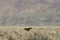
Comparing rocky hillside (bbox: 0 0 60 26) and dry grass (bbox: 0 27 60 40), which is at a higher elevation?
rocky hillside (bbox: 0 0 60 26)

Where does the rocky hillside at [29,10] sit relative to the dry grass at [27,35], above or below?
above

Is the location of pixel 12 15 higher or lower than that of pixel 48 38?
higher

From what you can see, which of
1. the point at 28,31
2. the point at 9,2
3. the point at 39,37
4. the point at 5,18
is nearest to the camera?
the point at 39,37

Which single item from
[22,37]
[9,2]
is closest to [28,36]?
[22,37]

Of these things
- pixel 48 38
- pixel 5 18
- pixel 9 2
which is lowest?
pixel 48 38

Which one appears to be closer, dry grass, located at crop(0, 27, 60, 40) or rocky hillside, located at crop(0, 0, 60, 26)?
dry grass, located at crop(0, 27, 60, 40)

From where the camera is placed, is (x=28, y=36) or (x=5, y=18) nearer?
(x=28, y=36)

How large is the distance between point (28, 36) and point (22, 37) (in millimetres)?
957

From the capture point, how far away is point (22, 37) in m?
24.3

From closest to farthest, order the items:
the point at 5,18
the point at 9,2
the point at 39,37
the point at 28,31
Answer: the point at 39,37 → the point at 28,31 → the point at 5,18 → the point at 9,2

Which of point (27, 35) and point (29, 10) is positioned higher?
point (29, 10)

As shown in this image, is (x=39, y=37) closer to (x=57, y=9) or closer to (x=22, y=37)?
(x=22, y=37)

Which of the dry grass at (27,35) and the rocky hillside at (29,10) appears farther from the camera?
the rocky hillside at (29,10)

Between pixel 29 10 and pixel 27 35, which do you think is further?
pixel 29 10
